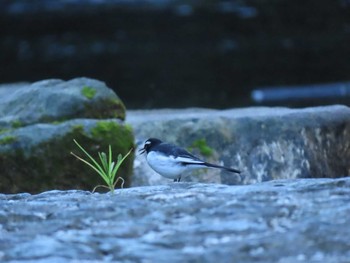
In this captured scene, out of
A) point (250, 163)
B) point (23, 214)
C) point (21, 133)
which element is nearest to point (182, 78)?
point (250, 163)

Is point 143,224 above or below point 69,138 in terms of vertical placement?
above

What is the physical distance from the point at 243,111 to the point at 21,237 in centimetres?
591

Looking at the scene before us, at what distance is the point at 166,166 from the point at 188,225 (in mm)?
3155

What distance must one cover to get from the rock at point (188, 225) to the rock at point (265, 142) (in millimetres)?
4165

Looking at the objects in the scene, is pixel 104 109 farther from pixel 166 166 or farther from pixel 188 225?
pixel 188 225

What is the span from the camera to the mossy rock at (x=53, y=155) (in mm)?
6961

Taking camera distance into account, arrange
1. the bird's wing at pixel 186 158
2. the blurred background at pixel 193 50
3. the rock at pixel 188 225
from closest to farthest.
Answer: the rock at pixel 188 225 → the bird's wing at pixel 186 158 → the blurred background at pixel 193 50

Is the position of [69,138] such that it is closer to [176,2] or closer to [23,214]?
[23,214]

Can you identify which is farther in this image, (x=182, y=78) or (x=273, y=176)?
(x=182, y=78)

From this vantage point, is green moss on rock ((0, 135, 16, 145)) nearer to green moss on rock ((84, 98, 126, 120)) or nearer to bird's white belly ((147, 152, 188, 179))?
green moss on rock ((84, 98, 126, 120))

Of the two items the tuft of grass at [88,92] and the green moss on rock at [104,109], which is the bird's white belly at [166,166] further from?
the tuft of grass at [88,92]

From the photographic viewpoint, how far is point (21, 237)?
3.34 m

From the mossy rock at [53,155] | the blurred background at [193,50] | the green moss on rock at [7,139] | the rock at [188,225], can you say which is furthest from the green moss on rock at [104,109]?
the blurred background at [193,50]

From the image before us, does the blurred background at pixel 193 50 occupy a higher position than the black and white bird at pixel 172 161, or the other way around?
the black and white bird at pixel 172 161
